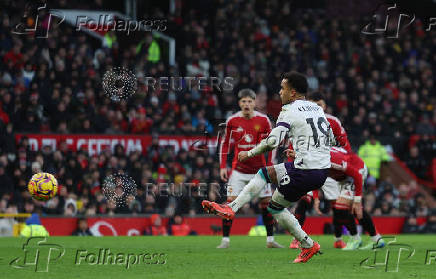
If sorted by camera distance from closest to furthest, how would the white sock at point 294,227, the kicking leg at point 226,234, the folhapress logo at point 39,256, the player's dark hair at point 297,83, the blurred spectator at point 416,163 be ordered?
the folhapress logo at point 39,256 < the white sock at point 294,227 < the player's dark hair at point 297,83 < the kicking leg at point 226,234 < the blurred spectator at point 416,163

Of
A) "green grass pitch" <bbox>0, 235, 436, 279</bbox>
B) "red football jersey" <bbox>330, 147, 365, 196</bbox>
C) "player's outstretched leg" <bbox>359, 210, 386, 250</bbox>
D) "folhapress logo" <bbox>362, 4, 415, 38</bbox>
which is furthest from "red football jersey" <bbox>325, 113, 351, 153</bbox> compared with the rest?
"folhapress logo" <bbox>362, 4, 415, 38</bbox>

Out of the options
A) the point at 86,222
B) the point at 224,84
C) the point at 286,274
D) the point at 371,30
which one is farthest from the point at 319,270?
the point at 371,30

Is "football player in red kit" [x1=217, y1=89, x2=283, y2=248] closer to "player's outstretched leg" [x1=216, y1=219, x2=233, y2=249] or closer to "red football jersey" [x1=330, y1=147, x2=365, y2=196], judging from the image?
"player's outstretched leg" [x1=216, y1=219, x2=233, y2=249]

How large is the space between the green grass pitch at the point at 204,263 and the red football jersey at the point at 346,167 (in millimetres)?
1005

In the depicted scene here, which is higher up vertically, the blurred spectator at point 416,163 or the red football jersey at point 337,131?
the red football jersey at point 337,131

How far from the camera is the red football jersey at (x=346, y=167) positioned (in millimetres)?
12109

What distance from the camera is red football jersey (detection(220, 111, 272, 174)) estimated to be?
1340 centimetres

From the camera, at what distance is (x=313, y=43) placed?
2734 centimetres

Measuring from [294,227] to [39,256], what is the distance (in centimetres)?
329

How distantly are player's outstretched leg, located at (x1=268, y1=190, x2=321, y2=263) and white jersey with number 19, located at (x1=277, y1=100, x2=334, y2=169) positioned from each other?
444 mm

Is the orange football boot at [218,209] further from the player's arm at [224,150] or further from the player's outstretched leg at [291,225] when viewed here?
the player's arm at [224,150]

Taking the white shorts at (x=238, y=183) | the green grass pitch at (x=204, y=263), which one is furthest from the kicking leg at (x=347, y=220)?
the white shorts at (x=238, y=183)

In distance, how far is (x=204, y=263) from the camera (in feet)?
32.1

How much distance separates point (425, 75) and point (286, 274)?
20.6 meters
